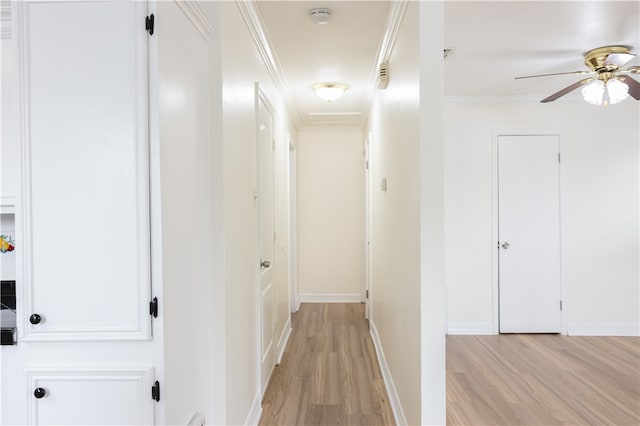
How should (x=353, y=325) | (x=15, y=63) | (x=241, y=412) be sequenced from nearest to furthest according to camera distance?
(x=15, y=63)
(x=241, y=412)
(x=353, y=325)

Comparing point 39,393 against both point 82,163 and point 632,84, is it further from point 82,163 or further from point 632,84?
point 632,84

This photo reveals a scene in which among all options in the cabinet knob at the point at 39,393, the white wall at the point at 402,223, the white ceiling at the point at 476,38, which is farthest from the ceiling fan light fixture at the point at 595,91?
the cabinet knob at the point at 39,393

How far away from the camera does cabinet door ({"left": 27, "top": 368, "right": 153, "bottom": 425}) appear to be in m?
1.21

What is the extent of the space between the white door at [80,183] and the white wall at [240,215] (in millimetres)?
525

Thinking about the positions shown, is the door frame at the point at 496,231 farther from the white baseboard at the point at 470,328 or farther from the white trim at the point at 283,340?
the white trim at the point at 283,340

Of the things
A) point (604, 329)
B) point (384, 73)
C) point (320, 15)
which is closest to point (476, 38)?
point (384, 73)

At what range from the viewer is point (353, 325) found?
424cm

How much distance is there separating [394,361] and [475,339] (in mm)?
1809

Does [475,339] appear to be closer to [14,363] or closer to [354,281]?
[354,281]

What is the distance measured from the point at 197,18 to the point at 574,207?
4.13m

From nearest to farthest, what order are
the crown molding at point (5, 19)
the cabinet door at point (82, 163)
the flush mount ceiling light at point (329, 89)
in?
the cabinet door at point (82, 163) → the crown molding at point (5, 19) → the flush mount ceiling light at point (329, 89)

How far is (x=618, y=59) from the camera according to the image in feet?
8.07

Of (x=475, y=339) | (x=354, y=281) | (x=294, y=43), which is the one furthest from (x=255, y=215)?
(x=354, y=281)

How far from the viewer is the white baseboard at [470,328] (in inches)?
155
